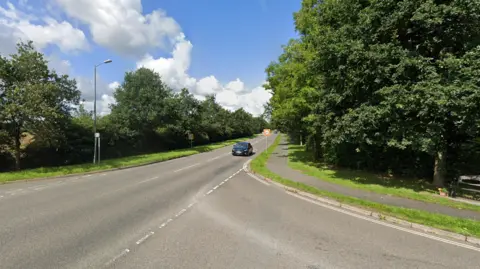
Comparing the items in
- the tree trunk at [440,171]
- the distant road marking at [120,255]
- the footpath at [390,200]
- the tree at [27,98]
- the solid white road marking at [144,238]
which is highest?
the tree at [27,98]

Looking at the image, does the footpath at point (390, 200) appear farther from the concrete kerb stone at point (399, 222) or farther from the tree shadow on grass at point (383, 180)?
the tree shadow on grass at point (383, 180)

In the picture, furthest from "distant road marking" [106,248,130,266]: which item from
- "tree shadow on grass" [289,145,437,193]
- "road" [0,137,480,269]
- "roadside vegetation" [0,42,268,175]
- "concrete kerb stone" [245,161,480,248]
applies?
"roadside vegetation" [0,42,268,175]

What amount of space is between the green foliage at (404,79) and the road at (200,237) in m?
5.13

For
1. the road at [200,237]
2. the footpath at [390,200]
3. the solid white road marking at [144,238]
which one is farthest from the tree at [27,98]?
the footpath at [390,200]

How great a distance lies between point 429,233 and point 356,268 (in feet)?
10.1

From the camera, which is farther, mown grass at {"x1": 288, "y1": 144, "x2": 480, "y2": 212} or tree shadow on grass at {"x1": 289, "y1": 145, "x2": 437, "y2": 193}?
tree shadow on grass at {"x1": 289, "y1": 145, "x2": 437, "y2": 193}

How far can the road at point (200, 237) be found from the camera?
14.4ft

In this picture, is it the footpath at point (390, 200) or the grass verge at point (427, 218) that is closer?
the grass verge at point (427, 218)

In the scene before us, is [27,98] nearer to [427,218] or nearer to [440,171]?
[427,218]

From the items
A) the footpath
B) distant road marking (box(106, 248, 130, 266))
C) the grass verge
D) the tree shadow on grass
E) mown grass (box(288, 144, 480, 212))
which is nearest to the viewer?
distant road marking (box(106, 248, 130, 266))

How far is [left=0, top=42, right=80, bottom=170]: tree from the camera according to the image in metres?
15.8

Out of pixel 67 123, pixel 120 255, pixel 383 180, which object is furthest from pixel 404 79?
→ pixel 67 123

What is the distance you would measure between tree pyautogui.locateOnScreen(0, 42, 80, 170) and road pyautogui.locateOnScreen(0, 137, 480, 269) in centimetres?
910

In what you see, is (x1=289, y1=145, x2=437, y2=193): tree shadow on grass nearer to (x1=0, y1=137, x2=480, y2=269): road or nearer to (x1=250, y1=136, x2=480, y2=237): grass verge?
(x1=250, y1=136, x2=480, y2=237): grass verge
